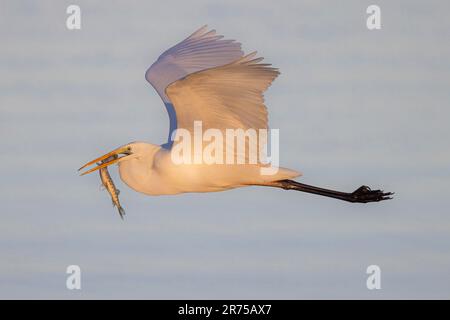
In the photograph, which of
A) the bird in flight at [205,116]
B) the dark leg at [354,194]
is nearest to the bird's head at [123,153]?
the bird in flight at [205,116]

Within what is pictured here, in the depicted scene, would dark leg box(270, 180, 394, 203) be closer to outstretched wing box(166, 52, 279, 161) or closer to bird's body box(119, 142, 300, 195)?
bird's body box(119, 142, 300, 195)

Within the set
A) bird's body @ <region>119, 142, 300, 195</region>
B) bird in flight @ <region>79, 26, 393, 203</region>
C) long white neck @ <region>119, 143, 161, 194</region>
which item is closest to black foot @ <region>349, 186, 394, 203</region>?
bird in flight @ <region>79, 26, 393, 203</region>

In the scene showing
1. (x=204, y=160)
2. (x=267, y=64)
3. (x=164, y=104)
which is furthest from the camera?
(x=164, y=104)

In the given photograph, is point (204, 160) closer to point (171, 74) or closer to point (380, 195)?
point (171, 74)

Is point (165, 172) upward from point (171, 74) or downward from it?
downward

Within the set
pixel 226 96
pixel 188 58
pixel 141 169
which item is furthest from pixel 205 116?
pixel 188 58

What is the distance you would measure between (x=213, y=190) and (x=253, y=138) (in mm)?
891

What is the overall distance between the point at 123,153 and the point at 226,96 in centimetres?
172

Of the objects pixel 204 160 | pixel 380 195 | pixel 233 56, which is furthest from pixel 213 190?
pixel 380 195

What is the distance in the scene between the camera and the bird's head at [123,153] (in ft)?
44.4

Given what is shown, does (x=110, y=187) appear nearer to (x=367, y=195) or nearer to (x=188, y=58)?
(x=188, y=58)

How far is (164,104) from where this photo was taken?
46.8 ft

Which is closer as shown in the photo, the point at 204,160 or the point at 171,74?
the point at 204,160

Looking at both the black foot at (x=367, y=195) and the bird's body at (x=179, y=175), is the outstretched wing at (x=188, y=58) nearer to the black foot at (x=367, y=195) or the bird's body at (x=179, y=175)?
the bird's body at (x=179, y=175)
